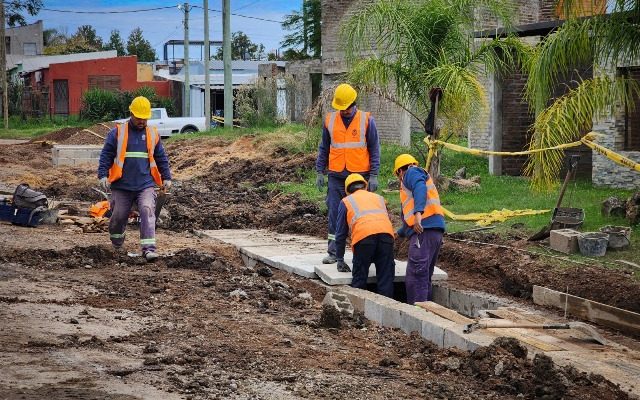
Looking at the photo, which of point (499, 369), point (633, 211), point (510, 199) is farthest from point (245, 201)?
point (499, 369)

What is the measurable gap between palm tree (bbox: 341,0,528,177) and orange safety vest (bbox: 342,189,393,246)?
584 centimetres

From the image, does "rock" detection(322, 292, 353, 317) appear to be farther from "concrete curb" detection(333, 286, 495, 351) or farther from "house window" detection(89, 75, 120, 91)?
"house window" detection(89, 75, 120, 91)

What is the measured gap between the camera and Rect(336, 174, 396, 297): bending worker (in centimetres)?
1205

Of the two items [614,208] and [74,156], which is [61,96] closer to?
[74,156]

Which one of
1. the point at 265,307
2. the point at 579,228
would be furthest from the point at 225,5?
the point at 265,307

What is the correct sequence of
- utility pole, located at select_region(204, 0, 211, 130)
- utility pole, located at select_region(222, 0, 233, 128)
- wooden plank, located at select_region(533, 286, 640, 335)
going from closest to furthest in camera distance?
wooden plank, located at select_region(533, 286, 640, 335) → utility pole, located at select_region(222, 0, 233, 128) → utility pole, located at select_region(204, 0, 211, 130)

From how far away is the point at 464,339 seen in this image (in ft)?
29.8

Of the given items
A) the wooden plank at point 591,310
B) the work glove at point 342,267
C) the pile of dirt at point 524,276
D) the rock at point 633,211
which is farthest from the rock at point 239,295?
the rock at point 633,211

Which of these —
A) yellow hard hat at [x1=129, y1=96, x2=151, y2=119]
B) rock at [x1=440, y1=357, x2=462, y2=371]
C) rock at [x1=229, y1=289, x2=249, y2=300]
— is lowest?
rock at [x1=229, y1=289, x2=249, y2=300]

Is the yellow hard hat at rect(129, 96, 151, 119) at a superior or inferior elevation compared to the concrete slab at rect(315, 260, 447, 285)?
superior

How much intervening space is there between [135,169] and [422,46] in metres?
6.55

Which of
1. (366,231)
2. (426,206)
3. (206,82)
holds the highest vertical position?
(206,82)

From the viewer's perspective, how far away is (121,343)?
871 cm

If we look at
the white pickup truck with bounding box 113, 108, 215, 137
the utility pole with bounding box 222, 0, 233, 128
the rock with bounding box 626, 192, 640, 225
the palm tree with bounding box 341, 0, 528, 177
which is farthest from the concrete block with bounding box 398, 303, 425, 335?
the white pickup truck with bounding box 113, 108, 215, 137
